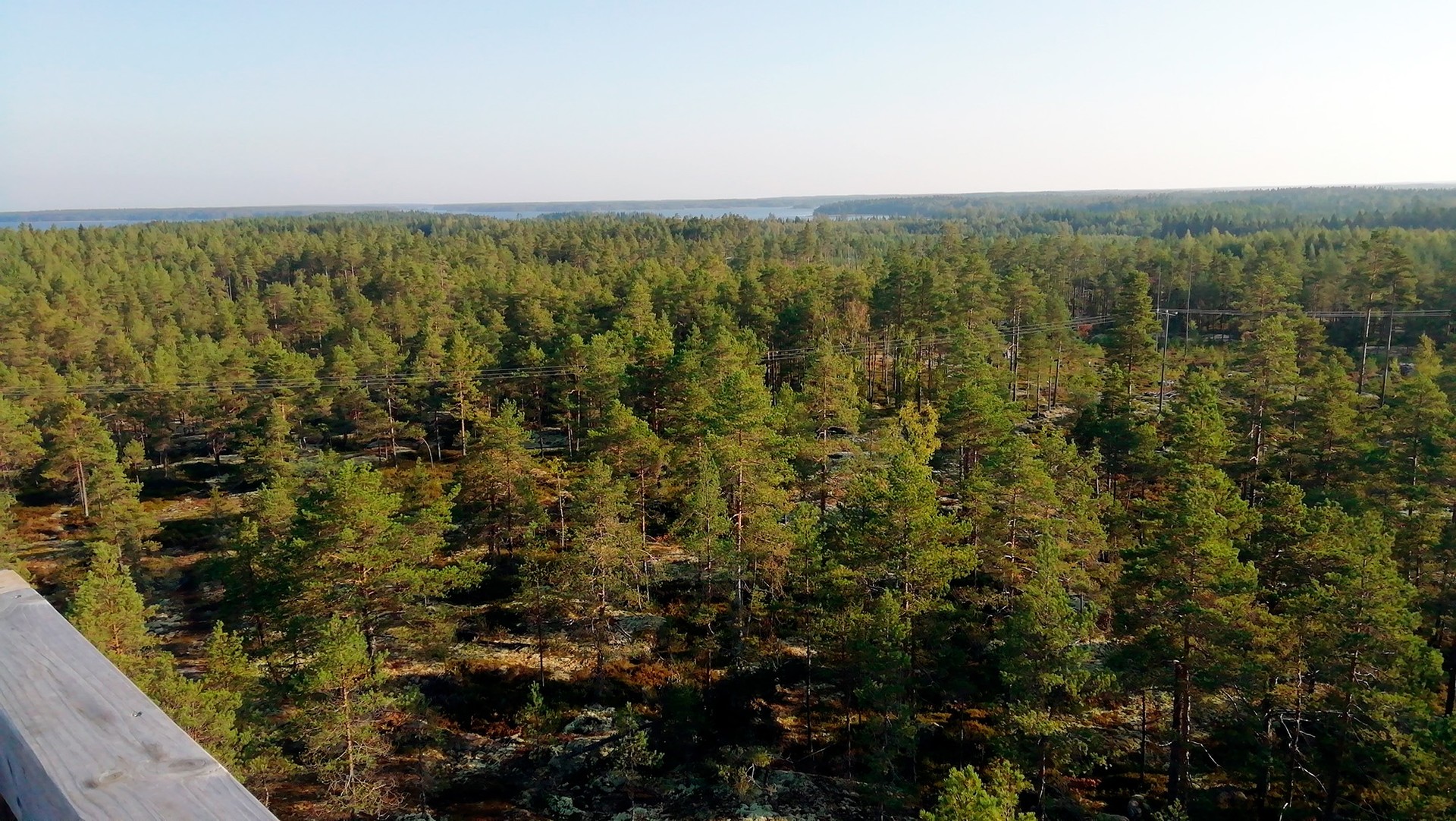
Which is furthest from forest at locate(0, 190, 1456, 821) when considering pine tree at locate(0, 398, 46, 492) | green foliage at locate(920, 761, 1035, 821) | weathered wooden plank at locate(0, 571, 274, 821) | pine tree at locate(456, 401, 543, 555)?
weathered wooden plank at locate(0, 571, 274, 821)

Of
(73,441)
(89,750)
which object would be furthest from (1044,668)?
(73,441)

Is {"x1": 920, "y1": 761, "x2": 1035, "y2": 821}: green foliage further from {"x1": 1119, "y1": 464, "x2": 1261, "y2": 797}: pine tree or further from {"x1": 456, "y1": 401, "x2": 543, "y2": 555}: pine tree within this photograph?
{"x1": 456, "y1": 401, "x2": 543, "y2": 555}: pine tree

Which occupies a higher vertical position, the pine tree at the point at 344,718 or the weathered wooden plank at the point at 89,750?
the weathered wooden plank at the point at 89,750

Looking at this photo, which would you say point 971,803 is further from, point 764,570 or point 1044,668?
point 764,570

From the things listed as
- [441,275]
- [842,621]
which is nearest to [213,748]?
[842,621]

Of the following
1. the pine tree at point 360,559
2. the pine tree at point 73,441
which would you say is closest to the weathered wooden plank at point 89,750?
the pine tree at point 360,559

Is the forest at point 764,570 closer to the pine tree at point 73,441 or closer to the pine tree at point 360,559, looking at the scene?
the pine tree at point 360,559
